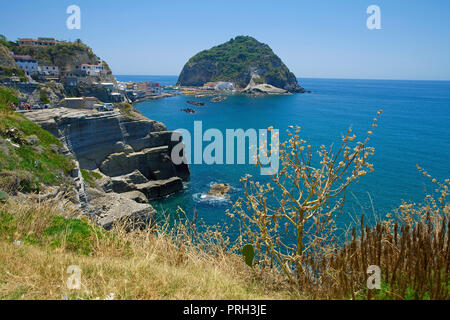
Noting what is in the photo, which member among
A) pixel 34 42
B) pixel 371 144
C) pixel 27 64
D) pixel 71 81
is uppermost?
pixel 34 42

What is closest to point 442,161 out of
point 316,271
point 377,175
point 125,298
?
point 377,175

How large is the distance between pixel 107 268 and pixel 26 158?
35.8 ft

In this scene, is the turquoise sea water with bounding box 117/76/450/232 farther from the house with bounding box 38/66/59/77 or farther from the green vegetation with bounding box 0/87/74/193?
the house with bounding box 38/66/59/77

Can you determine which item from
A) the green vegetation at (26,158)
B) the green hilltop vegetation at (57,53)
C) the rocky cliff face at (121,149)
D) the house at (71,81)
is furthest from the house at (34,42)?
the green vegetation at (26,158)

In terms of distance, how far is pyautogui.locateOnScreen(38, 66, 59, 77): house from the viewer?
50.6 m

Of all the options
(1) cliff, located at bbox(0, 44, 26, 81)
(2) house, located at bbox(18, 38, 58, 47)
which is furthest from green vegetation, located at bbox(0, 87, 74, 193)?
(2) house, located at bbox(18, 38, 58, 47)

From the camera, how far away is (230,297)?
3.54 meters

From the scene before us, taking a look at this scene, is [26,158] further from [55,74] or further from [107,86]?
[55,74]

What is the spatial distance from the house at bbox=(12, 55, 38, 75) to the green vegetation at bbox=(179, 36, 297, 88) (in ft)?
334

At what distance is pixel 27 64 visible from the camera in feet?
158

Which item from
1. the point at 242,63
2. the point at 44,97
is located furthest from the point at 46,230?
the point at 242,63
